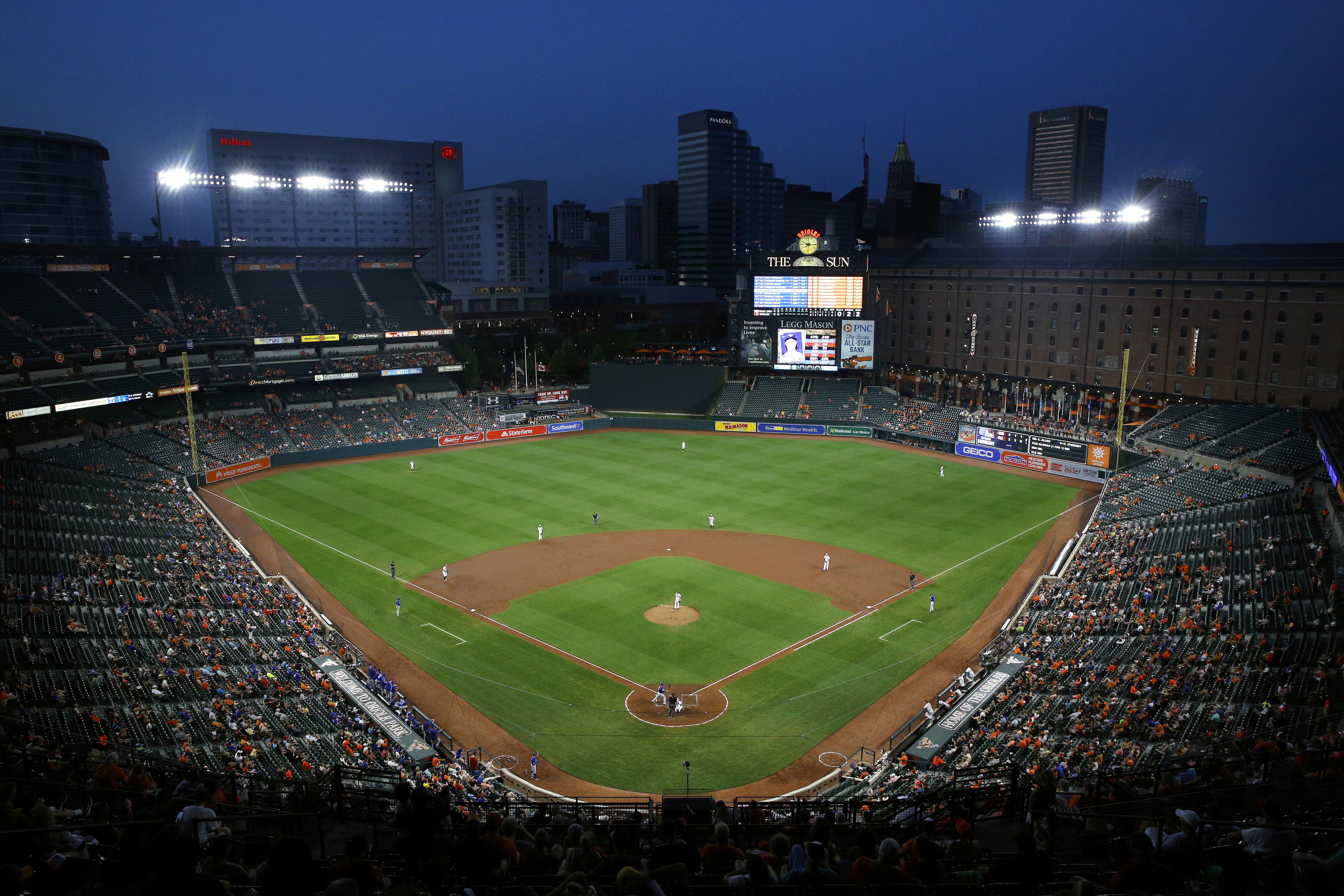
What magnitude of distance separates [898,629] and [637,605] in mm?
10511

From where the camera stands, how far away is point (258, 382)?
69.4 meters

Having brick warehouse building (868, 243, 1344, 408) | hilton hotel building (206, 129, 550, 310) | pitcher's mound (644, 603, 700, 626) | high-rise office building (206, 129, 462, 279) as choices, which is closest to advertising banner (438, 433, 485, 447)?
brick warehouse building (868, 243, 1344, 408)

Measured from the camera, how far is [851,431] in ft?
237

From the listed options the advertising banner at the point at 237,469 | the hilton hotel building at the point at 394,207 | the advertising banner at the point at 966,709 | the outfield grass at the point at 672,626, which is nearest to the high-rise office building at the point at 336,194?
the hilton hotel building at the point at 394,207

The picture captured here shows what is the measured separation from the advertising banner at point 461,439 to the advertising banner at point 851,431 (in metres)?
28.4

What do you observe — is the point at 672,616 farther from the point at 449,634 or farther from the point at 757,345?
the point at 757,345

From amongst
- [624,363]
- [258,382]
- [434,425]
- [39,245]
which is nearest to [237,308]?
[258,382]

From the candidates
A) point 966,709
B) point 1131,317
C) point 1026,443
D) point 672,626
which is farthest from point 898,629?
point 1131,317

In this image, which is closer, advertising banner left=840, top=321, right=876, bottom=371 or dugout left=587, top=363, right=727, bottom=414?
advertising banner left=840, top=321, right=876, bottom=371

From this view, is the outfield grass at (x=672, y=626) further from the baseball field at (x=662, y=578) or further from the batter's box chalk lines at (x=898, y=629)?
the batter's box chalk lines at (x=898, y=629)

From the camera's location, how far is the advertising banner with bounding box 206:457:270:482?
5616 cm

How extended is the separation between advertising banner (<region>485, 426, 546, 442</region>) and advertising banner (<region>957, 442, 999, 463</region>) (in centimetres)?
3359

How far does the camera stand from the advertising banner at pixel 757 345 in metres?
75.5

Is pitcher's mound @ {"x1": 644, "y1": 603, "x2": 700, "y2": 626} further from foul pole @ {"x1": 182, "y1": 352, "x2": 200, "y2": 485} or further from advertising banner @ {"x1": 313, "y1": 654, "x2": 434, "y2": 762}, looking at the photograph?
foul pole @ {"x1": 182, "y1": 352, "x2": 200, "y2": 485}
